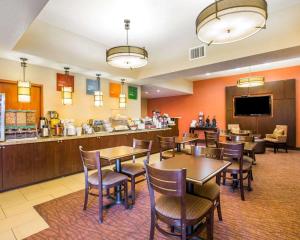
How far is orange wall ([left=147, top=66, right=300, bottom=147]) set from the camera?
718 centimetres

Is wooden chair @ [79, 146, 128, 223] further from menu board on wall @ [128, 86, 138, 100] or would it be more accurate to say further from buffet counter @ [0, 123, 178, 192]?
menu board on wall @ [128, 86, 138, 100]

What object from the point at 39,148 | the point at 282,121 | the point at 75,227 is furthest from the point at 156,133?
the point at 282,121

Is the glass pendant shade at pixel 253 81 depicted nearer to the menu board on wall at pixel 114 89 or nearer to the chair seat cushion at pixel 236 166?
the chair seat cushion at pixel 236 166

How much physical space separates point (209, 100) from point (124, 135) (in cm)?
564

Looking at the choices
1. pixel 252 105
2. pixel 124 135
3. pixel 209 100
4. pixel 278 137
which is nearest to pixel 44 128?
pixel 124 135

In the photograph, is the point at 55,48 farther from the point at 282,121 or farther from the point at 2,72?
the point at 282,121

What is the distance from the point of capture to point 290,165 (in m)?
5.01

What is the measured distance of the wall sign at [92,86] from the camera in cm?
543

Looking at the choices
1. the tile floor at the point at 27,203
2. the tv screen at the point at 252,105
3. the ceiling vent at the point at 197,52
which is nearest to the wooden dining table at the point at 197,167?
the tile floor at the point at 27,203

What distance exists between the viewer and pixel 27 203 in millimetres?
2953

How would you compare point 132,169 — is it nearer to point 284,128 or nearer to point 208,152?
point 208,152

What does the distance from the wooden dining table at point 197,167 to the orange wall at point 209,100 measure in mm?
6894

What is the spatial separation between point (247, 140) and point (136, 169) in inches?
123

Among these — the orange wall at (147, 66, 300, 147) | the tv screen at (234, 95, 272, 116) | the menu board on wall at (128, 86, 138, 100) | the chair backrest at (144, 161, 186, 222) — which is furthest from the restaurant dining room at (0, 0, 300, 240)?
the tv screen at (234, 95, 272, 116)
